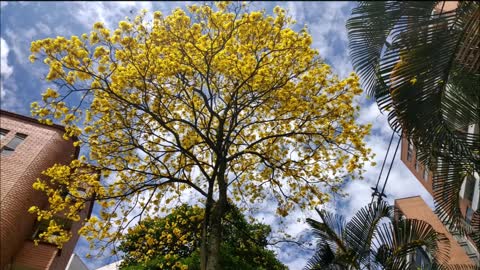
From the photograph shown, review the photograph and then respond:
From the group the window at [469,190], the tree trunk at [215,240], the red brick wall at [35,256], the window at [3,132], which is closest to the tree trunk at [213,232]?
the tree trunk at [215,240]

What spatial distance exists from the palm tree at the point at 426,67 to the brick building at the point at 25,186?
1271 cm

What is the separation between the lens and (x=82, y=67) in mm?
9602

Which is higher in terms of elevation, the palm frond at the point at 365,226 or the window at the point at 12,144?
the window at the point at 12,144

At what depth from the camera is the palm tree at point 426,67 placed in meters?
5.06

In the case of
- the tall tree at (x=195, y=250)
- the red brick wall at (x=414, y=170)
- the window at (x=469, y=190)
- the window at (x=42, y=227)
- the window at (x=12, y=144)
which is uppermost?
the red brick wall at (x=414, y=170)

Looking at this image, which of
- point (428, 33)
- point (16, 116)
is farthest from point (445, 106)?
point (16, 116)

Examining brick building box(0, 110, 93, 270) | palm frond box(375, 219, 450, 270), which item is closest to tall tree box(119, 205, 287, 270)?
brick building box(0, 110, 93, 270)

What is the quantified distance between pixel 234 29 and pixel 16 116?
12529mm

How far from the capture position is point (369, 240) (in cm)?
963

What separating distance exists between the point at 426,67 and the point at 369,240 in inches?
213

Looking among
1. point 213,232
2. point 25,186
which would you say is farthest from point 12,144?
point 213,232

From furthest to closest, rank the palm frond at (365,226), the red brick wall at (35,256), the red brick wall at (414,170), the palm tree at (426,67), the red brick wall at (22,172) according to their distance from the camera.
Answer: the red brick wall at (414,170)
the red brick wall at (35,256)
the red brick wall at (22,172)
the palm frond at (365,226)
the palm tree at (426,67)

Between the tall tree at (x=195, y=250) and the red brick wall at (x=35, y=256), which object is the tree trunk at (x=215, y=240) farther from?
the red brick wall at (x=35, y=256)

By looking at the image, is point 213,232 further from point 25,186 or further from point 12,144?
point 12,144
